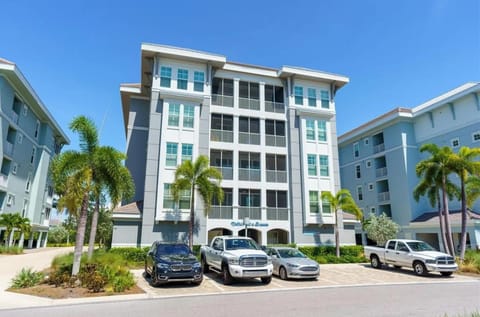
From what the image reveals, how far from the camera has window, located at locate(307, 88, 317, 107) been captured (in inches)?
1084

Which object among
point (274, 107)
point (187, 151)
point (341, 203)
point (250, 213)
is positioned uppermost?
point (274, 107)

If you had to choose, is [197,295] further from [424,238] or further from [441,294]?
[424,238]

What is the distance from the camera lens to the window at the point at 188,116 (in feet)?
78.7

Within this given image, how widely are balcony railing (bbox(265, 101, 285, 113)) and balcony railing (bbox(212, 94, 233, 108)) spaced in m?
3.34

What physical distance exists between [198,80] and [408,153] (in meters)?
24.5

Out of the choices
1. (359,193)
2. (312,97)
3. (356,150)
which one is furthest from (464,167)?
(356,150)

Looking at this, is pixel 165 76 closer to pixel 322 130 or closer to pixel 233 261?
pixel 322 130

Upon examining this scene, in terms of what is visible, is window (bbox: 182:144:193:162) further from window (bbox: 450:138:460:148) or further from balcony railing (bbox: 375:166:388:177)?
window (bbox: 450:138:460:148)

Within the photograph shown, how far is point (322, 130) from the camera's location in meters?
27.0

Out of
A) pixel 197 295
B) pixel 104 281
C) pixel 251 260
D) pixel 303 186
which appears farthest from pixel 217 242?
pixel 303 186

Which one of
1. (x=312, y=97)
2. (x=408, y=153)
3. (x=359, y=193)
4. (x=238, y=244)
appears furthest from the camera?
(x=359, y=193)

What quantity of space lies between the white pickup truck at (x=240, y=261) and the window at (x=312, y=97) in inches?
674

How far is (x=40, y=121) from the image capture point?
3722cm

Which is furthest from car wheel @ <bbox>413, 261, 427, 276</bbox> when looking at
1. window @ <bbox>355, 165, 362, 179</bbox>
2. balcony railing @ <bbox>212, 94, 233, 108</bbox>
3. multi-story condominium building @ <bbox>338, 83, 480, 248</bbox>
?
window @ <bbox>355, 165, 362, 179</bbox>
